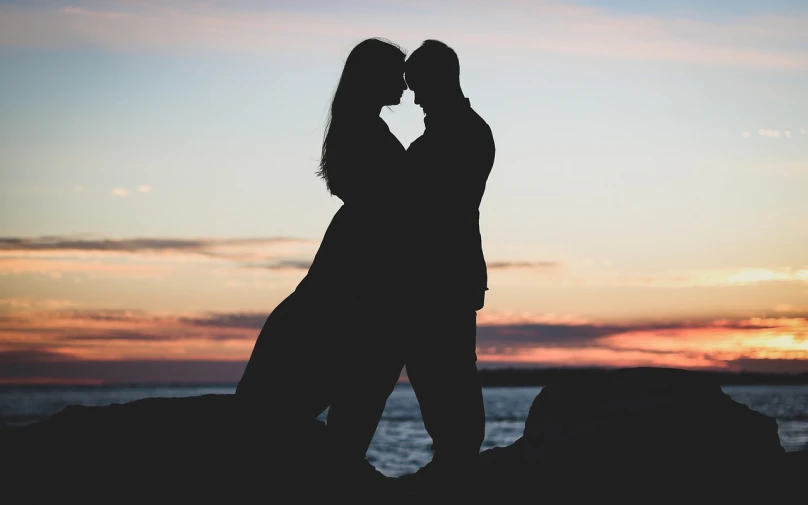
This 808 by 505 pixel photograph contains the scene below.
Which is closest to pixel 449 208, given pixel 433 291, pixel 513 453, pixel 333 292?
pixel 433 291

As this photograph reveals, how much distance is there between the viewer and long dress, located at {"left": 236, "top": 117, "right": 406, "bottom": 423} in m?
5.22

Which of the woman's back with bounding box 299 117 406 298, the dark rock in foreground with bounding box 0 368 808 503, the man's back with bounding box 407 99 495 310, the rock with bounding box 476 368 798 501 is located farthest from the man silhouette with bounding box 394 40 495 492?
the rock with bounding box 476 368 798 501

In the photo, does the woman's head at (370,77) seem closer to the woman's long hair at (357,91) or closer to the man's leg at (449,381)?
the woman's long hair at (357,91)

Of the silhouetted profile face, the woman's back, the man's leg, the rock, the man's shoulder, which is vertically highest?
the silhouetted profile face

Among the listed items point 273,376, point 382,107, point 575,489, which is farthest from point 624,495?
point 382,107

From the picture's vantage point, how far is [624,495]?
6.45 metres

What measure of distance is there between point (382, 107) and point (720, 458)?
3.43 metres

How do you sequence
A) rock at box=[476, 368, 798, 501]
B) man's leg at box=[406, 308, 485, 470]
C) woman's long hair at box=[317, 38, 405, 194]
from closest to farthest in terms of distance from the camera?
man's leg at box=[406, 308, 485, 470], woman's long hair at box=[317, 38, 405, 194], rock at box=[476, 368, 798, 501]

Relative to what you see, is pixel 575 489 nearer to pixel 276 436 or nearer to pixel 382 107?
pixel 276 436

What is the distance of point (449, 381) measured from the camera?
5.42 meters

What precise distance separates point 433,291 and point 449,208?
47cm

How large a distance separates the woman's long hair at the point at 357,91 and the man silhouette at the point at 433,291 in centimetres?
18

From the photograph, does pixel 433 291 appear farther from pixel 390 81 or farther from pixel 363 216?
pixel 390 81

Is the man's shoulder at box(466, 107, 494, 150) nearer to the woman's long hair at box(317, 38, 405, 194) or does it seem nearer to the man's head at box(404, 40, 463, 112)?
the man's head at box(404, 40, 463, 112)
